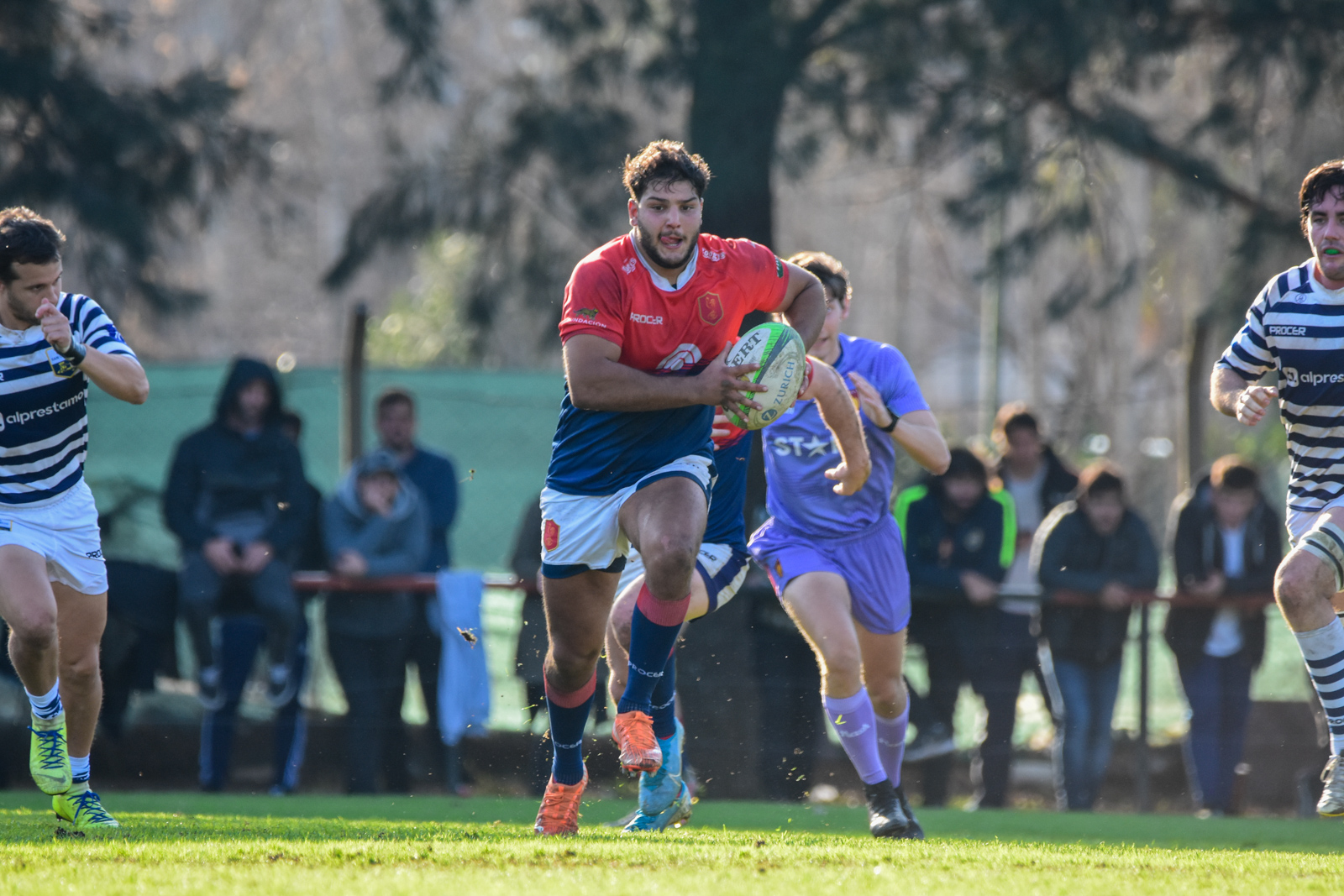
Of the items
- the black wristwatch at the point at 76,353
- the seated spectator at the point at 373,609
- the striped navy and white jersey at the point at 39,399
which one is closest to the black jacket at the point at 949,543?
the seated spectator at the point at 373,609

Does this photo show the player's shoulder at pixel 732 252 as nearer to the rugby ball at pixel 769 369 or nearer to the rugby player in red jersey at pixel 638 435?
the rugby player in red jersey at pixel 638 435

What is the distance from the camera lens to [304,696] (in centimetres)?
1000

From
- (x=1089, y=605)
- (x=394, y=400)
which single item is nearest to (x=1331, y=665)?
(x=1089, y=605)

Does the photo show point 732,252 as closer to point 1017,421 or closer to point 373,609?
point 373,609

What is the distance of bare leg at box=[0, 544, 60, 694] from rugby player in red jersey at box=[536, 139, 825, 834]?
1.83m

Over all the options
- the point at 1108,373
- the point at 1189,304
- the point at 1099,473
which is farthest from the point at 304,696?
the point at 1108,373

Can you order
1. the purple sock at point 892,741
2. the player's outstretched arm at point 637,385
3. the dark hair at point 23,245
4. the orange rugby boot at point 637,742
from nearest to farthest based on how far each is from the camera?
1. the orange rugby boot at point 637,742
2. the player's outstretched arm at point 637,385
3. the dark hair at point 23,245
4. the purple sock at point 892,741

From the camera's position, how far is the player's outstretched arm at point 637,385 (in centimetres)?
561

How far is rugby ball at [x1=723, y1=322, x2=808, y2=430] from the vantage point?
18.6 ft

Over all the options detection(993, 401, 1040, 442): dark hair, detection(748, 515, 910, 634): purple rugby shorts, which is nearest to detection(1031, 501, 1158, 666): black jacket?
detection(993, 401, 1040, 442): dark hair

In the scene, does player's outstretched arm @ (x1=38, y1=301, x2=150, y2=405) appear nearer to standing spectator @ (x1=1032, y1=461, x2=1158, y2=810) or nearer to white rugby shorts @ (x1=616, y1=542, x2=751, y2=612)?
white rugby shorts @ (x1=616, y1=542, x2=751, y2=612)

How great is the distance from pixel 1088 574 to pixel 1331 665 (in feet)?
12.2

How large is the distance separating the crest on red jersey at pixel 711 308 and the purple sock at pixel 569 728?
142 centimetres

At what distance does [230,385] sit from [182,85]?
4.13m
